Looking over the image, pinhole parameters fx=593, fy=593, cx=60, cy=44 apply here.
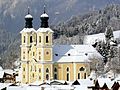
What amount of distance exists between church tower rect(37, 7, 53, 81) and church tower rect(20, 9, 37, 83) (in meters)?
2.14

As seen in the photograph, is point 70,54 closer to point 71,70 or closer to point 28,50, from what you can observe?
point 71,70

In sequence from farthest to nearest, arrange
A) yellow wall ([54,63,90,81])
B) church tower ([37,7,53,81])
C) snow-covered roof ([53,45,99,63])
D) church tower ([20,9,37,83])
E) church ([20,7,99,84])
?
church tower ([20,9,37,83]), snow-covered roof ([53,45,99,63]), yellow wall ([54,63,90,81]), church ([20,7,99,84]), church tower ([37,7,53,81])

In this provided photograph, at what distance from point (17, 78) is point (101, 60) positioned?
16.3m

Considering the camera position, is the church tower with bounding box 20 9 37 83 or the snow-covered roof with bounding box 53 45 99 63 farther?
the church tower with bounding box 20 9 37 83

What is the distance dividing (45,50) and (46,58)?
1348 millimetres

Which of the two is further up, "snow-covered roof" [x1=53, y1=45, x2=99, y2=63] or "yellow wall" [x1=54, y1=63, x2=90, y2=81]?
"snow-covered roof" [x1=53, y1=45, x2=99, y2=63]

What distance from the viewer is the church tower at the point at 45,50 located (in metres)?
98.2

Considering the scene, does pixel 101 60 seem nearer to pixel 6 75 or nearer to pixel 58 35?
pixel 6 75

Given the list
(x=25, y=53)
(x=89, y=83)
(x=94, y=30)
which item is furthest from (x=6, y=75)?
(x=94, y=30)

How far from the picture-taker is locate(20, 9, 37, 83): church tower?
3967 inches

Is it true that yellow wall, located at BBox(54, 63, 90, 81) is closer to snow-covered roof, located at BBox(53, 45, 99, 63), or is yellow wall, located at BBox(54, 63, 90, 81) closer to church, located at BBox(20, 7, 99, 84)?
church, located at BBox(20, 7, 99, 84)

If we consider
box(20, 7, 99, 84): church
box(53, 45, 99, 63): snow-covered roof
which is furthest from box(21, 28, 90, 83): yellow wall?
box(53, 45, 99, 63): snow-covered roof

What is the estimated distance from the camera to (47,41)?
98562mm

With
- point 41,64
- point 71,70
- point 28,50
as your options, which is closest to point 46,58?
point 41,64
